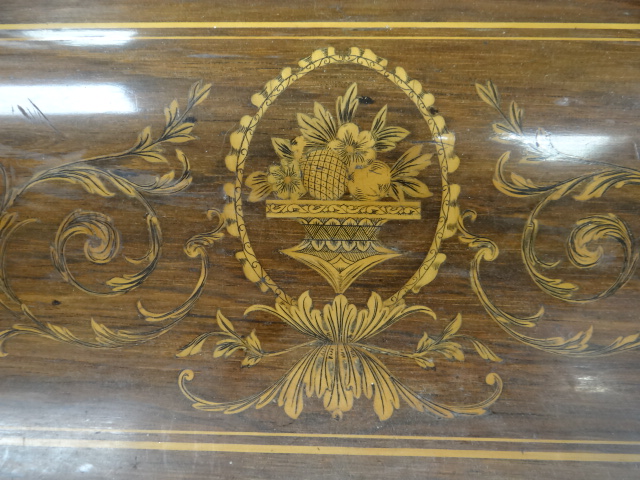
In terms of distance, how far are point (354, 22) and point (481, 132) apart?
0.94 feet

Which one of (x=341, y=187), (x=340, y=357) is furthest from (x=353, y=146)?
(x=340, y=357)

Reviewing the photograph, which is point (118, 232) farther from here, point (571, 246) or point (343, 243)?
point (571, 246)

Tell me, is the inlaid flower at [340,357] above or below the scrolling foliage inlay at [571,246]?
below

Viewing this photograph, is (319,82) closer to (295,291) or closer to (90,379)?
(295,291)

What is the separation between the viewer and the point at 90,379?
2.53ft

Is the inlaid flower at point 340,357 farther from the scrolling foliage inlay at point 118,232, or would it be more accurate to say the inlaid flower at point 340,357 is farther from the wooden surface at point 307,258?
the scrolling foliage inlay at point 118,232

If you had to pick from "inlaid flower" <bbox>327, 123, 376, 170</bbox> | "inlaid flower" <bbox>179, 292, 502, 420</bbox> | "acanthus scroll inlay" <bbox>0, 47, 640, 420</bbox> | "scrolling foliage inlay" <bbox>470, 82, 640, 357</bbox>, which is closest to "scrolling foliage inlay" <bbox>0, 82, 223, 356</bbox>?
"acanthus scroll inlay" <bbox>0, 47, 640, 420</bbox>

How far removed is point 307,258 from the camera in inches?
30.0

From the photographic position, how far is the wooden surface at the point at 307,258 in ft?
2.45

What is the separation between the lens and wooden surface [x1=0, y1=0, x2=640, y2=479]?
75cm

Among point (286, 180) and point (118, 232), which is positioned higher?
point (286, 180)

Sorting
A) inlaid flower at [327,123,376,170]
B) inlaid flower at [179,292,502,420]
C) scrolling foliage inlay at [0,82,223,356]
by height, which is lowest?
inlaid flower at [179,292,502,420]

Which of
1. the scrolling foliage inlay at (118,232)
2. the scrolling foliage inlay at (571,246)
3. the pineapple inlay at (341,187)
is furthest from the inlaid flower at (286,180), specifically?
the scrolling foliage inlay at (571,246)

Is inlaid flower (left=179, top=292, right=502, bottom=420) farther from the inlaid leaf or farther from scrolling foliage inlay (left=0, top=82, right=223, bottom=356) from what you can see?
scrolling foliage inlay (left=0, top=82, right=223, bottom=356)
